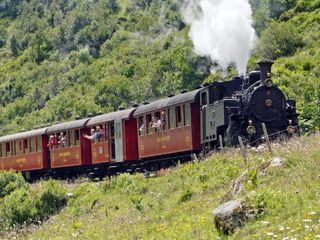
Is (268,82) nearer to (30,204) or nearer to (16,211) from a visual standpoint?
(30,204)

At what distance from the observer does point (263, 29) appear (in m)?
70.2

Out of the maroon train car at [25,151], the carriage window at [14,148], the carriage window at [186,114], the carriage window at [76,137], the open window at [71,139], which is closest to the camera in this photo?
the carriage window at [186,114]

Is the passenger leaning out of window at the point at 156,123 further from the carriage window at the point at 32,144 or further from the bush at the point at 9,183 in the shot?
the carriage window at the point at 32,144

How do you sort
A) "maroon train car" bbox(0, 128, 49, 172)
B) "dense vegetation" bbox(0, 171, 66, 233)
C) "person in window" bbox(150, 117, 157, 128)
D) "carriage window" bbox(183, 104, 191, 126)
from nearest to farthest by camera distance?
"carriage window" bbox(183, 104, 191, 126) < "dense vegetation" bbox(0, 171, 66, 233) < "person in window" bbox(150, 117, 157, 128) < "maroon train car" bbox(0, 128, 49, 172)

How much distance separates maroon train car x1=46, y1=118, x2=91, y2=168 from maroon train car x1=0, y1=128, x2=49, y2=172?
620 millimetres

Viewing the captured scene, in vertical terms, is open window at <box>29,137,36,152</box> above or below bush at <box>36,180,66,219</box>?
above

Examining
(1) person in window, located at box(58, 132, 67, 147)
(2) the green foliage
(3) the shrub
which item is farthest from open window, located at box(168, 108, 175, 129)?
(2) the green foliage

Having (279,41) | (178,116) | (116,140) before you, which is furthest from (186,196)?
(279,41)

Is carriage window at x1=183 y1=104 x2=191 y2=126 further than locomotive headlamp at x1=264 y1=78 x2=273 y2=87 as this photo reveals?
Yes

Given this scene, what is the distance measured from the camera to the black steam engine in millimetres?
22031

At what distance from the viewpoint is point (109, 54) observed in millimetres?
89812

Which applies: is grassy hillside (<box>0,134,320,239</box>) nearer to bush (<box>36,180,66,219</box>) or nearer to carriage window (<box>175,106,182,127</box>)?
bush (<box>36,180,66,219</box>)

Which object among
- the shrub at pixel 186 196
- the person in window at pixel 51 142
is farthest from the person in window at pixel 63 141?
the shrub at pixel 186 196

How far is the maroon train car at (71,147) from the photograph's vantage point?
33.1 metres
